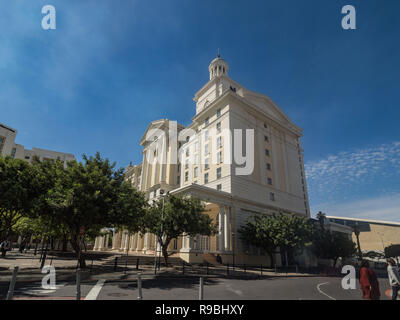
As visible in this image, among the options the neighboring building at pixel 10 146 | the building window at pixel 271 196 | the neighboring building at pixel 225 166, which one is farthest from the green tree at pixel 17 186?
the neighboring building at pixel 10 146

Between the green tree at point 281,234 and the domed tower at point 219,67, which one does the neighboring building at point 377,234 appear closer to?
the green tree at point 281,234

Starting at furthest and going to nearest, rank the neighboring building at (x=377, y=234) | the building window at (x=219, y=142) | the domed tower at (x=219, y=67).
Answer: the neighboring building at (x=377, y=234) < the domed tower at (x=219, y=67) < the building window at (x=219, y=142)

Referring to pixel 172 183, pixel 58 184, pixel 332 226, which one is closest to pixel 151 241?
pixel 172 183

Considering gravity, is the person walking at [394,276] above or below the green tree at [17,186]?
below

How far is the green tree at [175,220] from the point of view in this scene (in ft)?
77.4

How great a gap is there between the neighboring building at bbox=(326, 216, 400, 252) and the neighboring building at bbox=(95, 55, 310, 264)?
1659 inches

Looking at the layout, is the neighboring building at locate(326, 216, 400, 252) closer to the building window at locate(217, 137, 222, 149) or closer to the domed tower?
the building window at locate(217, 137, 222, 149)

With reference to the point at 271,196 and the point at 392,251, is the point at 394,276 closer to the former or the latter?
the point at 271,196

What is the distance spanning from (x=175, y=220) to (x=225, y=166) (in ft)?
51.6

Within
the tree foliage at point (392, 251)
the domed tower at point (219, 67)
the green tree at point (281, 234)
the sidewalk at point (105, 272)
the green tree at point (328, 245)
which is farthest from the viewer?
the tree foliage at point (392, 251)

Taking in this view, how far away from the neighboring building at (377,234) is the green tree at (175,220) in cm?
6567
